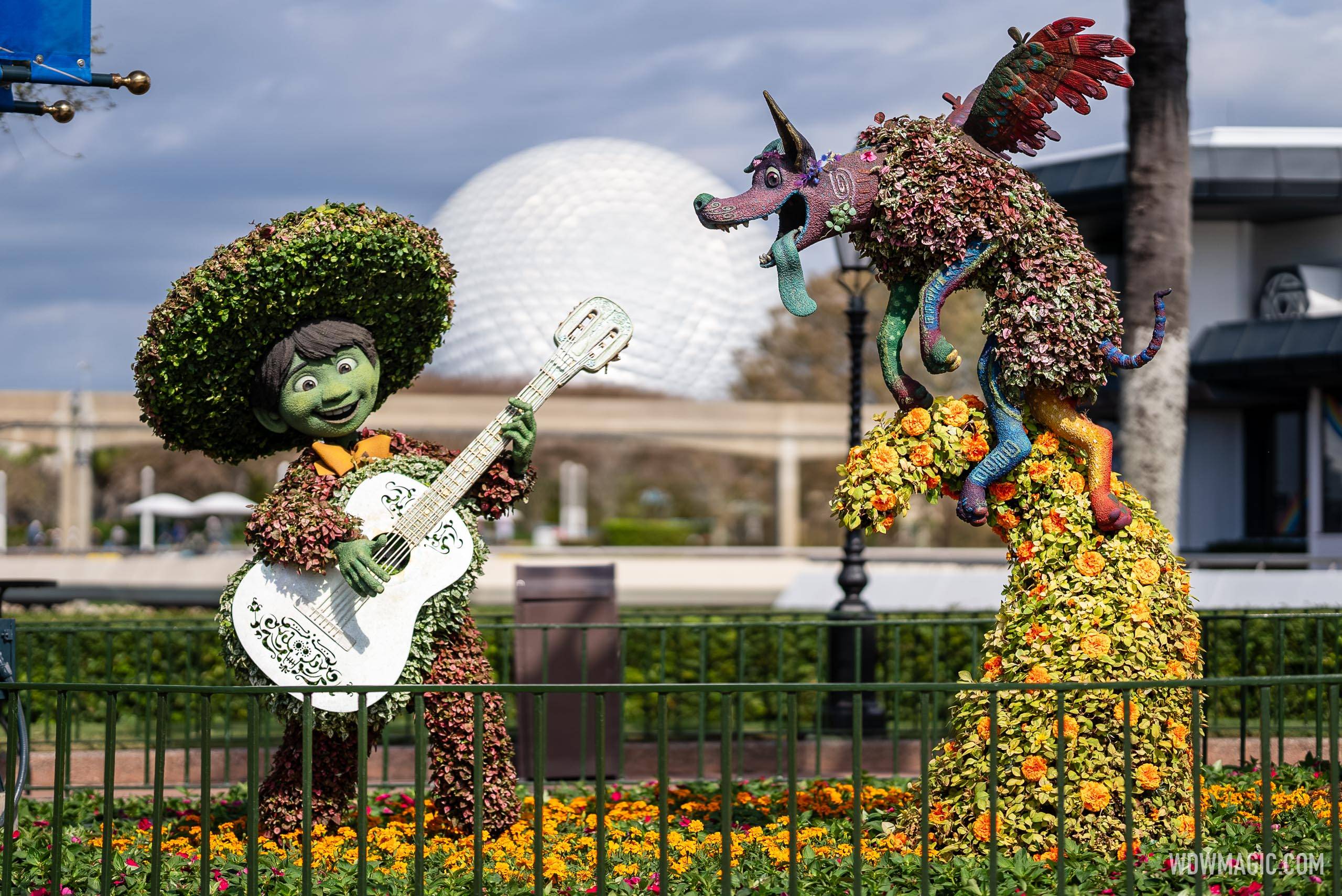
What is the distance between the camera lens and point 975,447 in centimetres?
548

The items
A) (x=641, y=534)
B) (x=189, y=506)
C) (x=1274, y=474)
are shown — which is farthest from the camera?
(x=641, y=534)

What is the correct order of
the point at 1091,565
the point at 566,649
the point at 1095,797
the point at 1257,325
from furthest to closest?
the point at 1257,325 → the point at 566,649 → the point at 1091,565 → the point at 1095,797

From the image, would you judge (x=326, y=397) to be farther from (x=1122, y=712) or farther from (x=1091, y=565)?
(x=1122, y=712)

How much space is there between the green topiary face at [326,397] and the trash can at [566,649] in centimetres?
278

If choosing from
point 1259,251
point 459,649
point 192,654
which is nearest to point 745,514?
point 1259,251

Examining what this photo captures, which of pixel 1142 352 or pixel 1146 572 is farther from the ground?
pixel 1142 352

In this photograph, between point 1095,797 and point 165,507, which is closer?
point 1095,797

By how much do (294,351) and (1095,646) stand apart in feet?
11.5

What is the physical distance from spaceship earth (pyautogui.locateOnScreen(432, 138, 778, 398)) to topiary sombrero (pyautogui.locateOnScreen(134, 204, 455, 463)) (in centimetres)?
4381

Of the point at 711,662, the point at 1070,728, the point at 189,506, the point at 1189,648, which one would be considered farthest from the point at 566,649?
the point at 189,506

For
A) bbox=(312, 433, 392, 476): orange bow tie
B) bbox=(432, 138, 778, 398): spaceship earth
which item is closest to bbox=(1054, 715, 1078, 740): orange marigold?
bbox=(312, 433, 392, 476): orange bow tie

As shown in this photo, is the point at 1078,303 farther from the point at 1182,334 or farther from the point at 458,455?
the point at 1182,334

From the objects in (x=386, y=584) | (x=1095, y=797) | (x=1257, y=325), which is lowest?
(x=1095, y=797)

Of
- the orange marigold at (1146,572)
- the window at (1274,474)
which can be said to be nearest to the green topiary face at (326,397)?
the orange marigold at (1146,572)
